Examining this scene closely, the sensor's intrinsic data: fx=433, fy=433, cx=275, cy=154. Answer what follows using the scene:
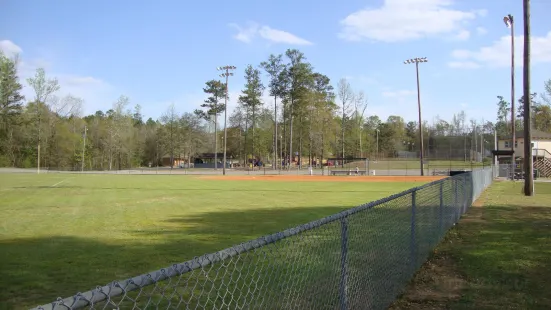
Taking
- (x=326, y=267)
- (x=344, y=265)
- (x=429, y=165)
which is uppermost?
(x=344, y=265)

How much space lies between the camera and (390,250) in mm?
5617

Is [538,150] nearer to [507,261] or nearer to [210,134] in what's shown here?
[507,261]

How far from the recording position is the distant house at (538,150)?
42781 millimetres

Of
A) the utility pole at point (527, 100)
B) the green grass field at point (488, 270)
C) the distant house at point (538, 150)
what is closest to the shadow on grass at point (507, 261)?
Answer: the green grass field at point (488, 270)

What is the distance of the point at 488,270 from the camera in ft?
23.0

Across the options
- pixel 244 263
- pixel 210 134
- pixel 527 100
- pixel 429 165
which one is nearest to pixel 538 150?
pixel 429 165

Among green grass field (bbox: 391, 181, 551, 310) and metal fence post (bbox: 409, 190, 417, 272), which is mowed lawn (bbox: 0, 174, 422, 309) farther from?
green grass field (bbox: 391, 181, 551, 310)

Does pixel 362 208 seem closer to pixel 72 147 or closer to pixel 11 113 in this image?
pixel 11 113

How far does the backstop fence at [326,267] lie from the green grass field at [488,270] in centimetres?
31

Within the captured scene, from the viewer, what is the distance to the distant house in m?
42.8

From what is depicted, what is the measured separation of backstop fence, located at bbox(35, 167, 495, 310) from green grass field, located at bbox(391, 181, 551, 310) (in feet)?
1.00

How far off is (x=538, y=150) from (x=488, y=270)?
46.2 meters

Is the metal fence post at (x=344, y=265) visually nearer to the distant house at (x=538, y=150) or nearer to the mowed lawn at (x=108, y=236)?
the mowed lawn at (x=108, y=236)

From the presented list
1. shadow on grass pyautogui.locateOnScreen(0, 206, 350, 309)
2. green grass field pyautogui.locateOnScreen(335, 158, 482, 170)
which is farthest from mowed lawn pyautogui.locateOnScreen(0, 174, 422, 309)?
green grass field pyautogui.locateOnScreen(335, 158, 482, 170)
